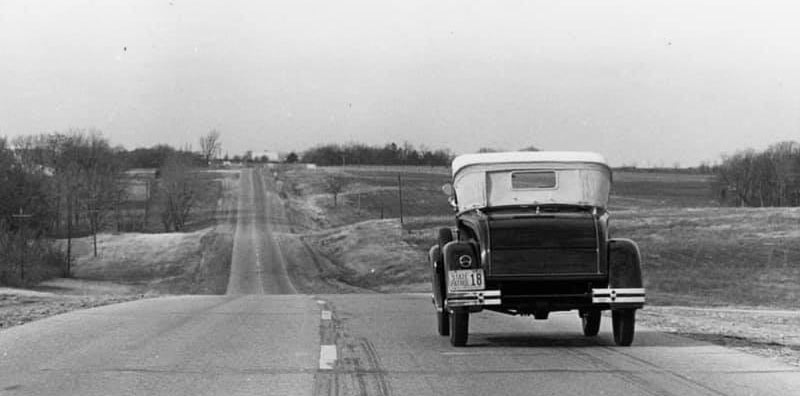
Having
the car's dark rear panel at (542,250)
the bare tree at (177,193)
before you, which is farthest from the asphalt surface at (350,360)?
the bare tree at (177,193)

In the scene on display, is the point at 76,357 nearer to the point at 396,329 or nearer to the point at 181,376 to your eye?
the point at 181,376

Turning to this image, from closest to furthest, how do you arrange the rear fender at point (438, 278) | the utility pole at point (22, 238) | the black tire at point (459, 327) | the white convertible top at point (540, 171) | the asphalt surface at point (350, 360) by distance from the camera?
the asphalt surface at point (350, 360)
the black tire at point (459, 327)
the rear fender at point (438, 278)
the white convertible top at point (540, 171)
the utility pole at point (22, 238)

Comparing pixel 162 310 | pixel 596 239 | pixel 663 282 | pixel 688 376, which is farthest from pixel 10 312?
pixel 663 282

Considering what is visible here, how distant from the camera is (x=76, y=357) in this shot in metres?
10.6

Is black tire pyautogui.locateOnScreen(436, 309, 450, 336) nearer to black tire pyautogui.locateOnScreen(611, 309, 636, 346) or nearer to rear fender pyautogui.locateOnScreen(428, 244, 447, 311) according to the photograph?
rear fender pyautogui.locateOnScreen(428, 244, 447, 311)

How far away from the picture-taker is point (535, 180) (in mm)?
12680

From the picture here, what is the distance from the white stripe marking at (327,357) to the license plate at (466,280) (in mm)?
1616

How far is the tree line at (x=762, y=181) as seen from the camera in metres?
120

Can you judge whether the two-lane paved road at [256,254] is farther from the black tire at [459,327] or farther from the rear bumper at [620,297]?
the rear bumper at [620,297]

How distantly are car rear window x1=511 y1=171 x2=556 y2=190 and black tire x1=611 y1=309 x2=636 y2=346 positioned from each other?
1.98m

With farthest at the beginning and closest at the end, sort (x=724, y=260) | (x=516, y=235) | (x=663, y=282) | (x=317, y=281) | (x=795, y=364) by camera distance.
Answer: (x=317, y=281) → (x=724, y=260) → (x=663, y=282) → (x=516, y=235) → (x=795, y=364)

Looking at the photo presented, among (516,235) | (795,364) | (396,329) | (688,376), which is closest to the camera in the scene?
(688,376)

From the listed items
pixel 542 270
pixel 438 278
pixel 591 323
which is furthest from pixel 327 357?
pixel 591 323

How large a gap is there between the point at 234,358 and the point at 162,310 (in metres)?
8.09
